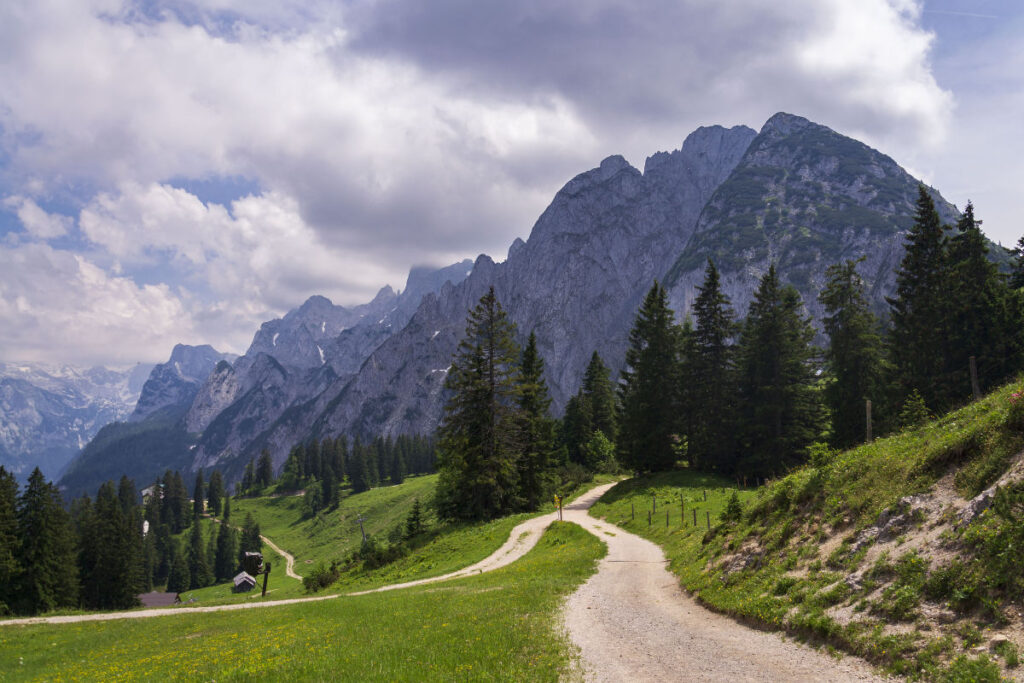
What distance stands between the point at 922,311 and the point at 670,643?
143ft

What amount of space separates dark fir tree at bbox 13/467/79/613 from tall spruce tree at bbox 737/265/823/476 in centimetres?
6993

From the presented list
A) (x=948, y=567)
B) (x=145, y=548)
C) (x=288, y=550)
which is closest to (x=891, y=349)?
(x=948, y=567)

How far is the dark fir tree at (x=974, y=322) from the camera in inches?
1411

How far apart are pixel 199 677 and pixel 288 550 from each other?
119201mm

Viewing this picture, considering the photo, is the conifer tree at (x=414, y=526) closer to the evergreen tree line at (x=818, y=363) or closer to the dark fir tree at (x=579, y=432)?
the evergreen tree line at (x=818, y=363)

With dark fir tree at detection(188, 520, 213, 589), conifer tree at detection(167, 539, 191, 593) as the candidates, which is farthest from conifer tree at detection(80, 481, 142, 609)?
dark fir tree at detection(188, 520, 213, 589)

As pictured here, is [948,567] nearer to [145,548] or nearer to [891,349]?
[891,349]

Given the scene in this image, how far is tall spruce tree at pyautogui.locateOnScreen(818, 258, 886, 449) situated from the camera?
4409cm

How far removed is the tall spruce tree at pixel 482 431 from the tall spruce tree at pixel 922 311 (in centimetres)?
3327

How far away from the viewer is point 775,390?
155 ft

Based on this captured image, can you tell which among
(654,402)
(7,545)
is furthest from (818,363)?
(7,545)

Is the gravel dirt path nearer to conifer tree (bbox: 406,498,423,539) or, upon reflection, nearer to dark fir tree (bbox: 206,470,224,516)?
conifer tree (bbox: 406,498,423,539)

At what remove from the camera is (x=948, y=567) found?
1061 centimetres

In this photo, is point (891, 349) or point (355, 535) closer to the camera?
point (891, 349)
